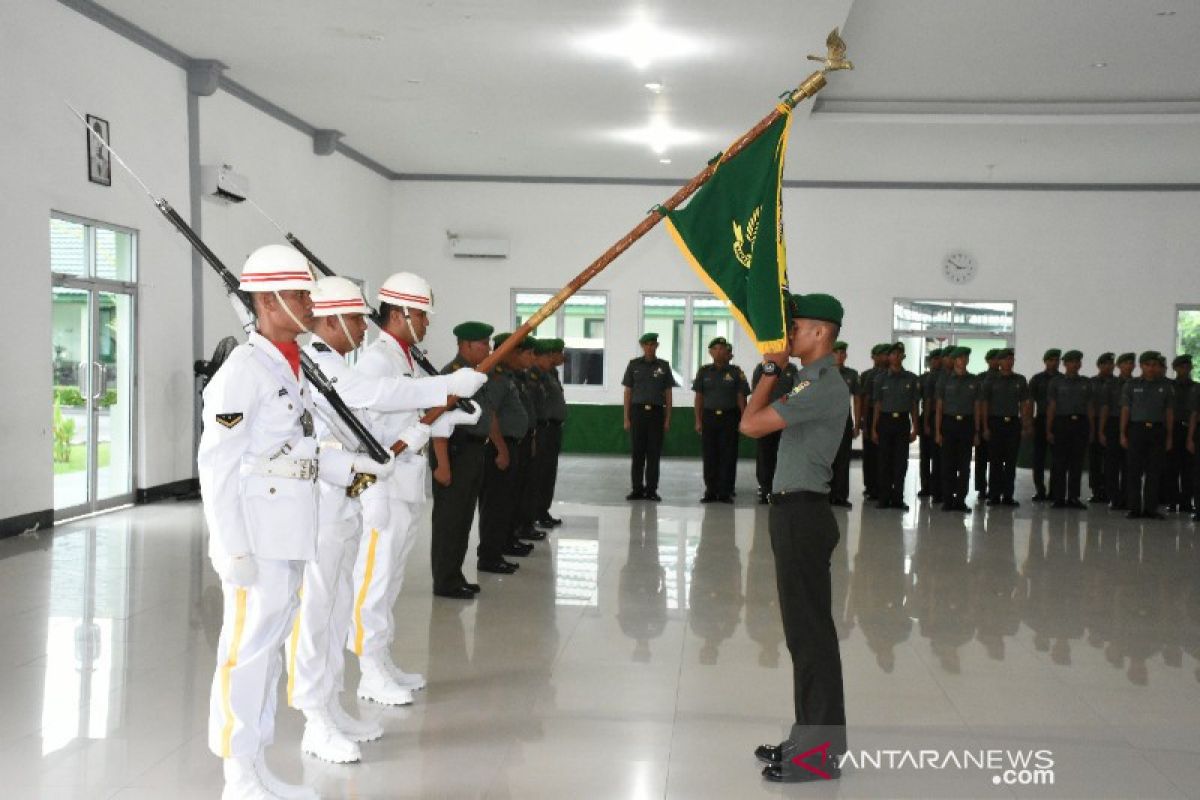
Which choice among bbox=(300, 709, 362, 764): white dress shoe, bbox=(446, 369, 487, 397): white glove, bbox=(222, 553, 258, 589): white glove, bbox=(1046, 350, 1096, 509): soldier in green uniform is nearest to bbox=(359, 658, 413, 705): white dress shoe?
bbox=(300, 709, 362, 764): white dress shoe

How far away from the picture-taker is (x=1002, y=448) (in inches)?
471

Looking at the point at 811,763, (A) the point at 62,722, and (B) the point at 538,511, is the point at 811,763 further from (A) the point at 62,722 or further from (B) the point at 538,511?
(B) the point at 538,511

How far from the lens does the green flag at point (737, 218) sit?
4.23m

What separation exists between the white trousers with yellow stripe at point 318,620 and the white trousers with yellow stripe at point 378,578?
23.8 inches

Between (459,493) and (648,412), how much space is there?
560 cm

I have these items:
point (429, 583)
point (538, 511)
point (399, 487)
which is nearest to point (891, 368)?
point (538, 511)

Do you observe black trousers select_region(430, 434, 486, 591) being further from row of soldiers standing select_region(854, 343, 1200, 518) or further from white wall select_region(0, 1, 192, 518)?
row of soldiers standing select_region(854, 343, 1200, 518)

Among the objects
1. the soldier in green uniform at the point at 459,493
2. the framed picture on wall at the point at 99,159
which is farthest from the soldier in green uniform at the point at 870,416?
the framed picture on wall at the point at 99,159

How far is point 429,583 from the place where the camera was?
7.17m

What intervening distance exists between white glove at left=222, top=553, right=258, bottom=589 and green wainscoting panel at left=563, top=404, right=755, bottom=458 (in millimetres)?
14771

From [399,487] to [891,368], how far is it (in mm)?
8203

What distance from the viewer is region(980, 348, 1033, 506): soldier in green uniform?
39.2 ft

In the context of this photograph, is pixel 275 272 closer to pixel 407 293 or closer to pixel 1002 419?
pixel 407 293

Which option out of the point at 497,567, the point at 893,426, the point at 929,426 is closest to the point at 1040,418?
the point at 929,426
